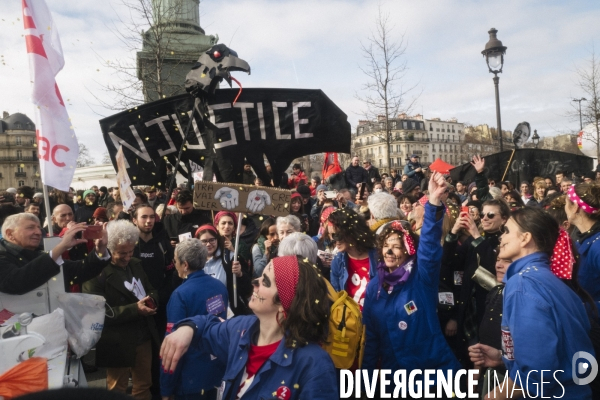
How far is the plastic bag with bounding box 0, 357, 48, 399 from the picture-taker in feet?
6.92

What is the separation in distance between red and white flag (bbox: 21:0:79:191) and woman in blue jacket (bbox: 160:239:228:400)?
1.11 metres

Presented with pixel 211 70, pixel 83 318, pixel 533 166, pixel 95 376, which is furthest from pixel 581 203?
pixel 533 166

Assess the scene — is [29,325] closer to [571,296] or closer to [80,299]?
[80,299]

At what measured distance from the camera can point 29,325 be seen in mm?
2576

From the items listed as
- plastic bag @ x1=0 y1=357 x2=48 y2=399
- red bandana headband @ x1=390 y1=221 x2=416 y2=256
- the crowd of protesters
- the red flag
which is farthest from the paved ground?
the red flag

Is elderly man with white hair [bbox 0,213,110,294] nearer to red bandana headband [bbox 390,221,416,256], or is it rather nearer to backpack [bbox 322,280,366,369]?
backpack [bbox 322,280,366,369]

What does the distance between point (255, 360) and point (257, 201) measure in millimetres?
2682

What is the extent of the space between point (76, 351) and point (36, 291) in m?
0.48

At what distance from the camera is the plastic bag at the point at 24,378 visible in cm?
211

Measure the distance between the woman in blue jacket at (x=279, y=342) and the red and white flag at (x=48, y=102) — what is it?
1.89 m

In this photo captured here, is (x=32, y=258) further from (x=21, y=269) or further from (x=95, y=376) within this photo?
(x=95, y=376)

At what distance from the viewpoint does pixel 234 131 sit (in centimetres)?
550

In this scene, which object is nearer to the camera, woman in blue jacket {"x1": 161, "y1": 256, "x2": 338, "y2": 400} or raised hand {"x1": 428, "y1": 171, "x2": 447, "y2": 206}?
woman in blue jacket {"x1": 161, "y1": 256, "x2": 338, "y2": 400}

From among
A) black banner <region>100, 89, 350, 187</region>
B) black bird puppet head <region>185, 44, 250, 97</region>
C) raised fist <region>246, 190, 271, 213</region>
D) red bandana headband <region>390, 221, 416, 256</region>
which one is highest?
black bird puppet head <region>185, 44, 250, 97</region>
